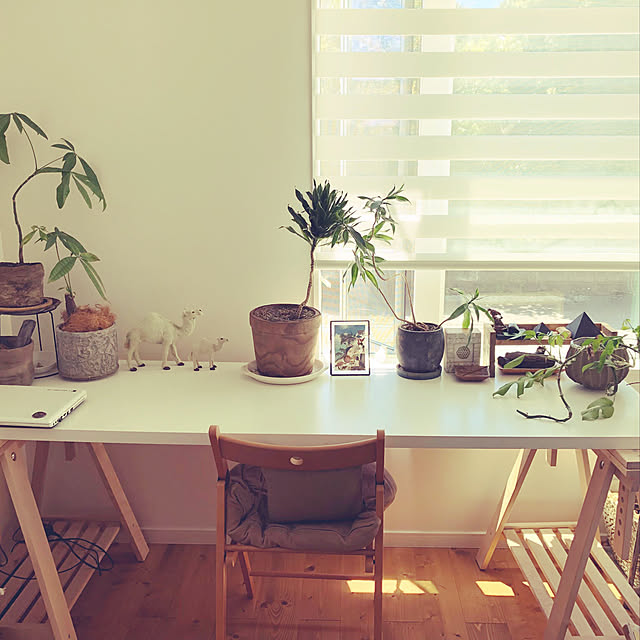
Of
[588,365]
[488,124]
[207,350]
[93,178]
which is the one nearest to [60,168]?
[93,178]

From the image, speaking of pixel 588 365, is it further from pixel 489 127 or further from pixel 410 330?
pixel 489 127

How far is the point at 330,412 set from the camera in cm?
175

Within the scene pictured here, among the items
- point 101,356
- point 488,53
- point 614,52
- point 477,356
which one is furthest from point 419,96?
point 101,356

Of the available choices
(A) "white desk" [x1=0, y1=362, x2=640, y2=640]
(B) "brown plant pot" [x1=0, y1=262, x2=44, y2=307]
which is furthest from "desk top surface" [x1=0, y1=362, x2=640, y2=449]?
(B) "brown plant pot" [x1=0, y1=262, x2=44, y2=307]

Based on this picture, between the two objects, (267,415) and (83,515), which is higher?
(267,415)

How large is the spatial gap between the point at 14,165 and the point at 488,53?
1.40 m

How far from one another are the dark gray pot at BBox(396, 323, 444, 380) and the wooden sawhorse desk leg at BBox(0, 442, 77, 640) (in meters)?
1.01

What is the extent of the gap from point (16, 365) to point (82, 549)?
67cm

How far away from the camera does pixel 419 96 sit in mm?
1980

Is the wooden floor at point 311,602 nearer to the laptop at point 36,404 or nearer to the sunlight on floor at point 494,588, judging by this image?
the sunlight on floor at point 494,588

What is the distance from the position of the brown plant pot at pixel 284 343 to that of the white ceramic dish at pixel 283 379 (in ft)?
0.06

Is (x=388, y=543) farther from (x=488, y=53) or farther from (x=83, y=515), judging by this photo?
(x=488, y=53)

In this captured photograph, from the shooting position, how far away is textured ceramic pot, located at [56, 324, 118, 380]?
6.28 ft

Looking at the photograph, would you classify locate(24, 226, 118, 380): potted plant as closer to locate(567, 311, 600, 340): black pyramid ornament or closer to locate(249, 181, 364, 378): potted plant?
locate(249, 181, 364, 378): potted plant
